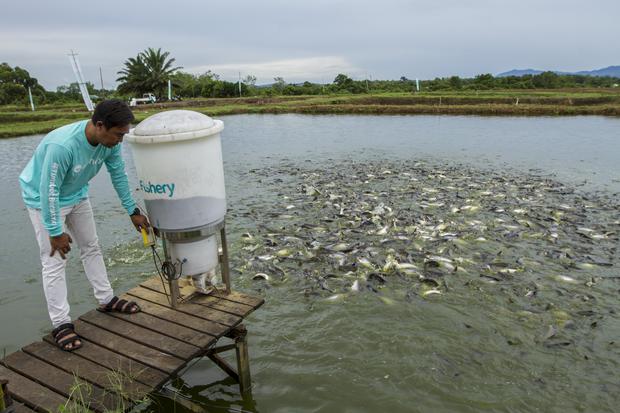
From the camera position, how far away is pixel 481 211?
11.7 metres

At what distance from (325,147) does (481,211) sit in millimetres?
12932

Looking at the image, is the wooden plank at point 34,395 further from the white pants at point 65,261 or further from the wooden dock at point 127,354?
the white pants at point 65,261

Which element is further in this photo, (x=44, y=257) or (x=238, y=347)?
(x=238, y=347)

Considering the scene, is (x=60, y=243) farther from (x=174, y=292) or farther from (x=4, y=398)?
(x=4, y=398)

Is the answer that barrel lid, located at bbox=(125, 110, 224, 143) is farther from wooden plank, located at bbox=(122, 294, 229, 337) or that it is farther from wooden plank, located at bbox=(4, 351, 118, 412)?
wooden plank, located at bbox=(4, 351, 118, 412)

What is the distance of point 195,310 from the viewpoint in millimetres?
5117

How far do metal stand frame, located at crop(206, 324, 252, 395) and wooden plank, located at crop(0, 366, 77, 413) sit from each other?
5.90 feet

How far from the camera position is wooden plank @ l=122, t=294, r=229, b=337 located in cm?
469

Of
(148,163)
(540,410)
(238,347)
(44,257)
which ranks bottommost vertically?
(540,410)

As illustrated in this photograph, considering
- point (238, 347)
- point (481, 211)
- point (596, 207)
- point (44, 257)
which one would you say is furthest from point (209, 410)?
point (596, 207)

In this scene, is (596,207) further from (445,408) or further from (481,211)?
(445,408)

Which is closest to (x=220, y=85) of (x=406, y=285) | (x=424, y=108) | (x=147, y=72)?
(x=147, y=72)

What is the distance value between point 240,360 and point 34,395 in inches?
81.3

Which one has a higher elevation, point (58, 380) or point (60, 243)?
point (60, 243)
